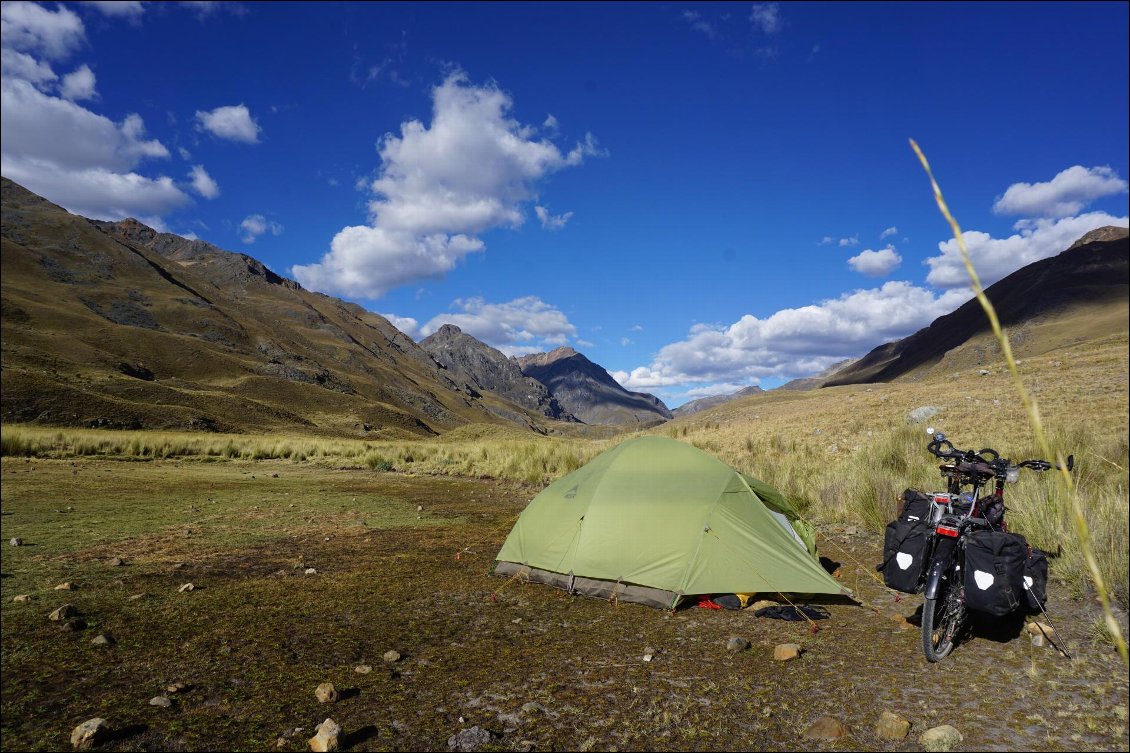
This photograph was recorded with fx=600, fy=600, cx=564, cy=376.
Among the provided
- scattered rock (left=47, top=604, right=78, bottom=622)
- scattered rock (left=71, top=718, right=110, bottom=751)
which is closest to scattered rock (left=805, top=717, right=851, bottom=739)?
scattered rock (left=71, top=718, right=110, bottom=751)

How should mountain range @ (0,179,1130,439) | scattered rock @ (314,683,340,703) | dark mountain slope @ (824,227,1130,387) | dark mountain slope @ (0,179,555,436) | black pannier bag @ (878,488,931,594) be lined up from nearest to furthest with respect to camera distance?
scattered rock @ (314,683,340,703) < black pannier bag @ (878,488,931,594) < dark mountain slope @ (0,179,555,436) < mountain range @ (0,179,1130,439) < dark mountain slope @ (824,227,1130,387)

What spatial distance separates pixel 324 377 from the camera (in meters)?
110

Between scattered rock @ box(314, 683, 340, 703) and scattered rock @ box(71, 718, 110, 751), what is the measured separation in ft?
4.40

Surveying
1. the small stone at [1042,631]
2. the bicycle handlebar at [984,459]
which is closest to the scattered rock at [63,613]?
the bicycle handlebar at [984,459]

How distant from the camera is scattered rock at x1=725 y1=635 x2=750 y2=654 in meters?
5.80

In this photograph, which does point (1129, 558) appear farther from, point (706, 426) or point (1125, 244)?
point (1125, 244)

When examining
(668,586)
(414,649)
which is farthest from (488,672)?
(668,586)

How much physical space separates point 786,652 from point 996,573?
1.92m

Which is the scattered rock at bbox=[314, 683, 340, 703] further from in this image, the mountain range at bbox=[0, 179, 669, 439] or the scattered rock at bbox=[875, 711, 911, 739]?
the mountain range at bbox=[0, 179, 669, 439]

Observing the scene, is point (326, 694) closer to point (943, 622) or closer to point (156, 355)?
point (943, 622)

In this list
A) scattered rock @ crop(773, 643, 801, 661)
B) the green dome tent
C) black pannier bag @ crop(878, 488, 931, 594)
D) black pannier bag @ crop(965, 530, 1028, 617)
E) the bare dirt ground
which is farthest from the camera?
the green dome tent

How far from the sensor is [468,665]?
5492 millimetres

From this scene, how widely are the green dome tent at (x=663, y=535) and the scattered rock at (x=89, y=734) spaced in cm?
508

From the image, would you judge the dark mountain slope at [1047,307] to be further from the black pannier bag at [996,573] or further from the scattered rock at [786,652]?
the scattered rock at [786,652]
